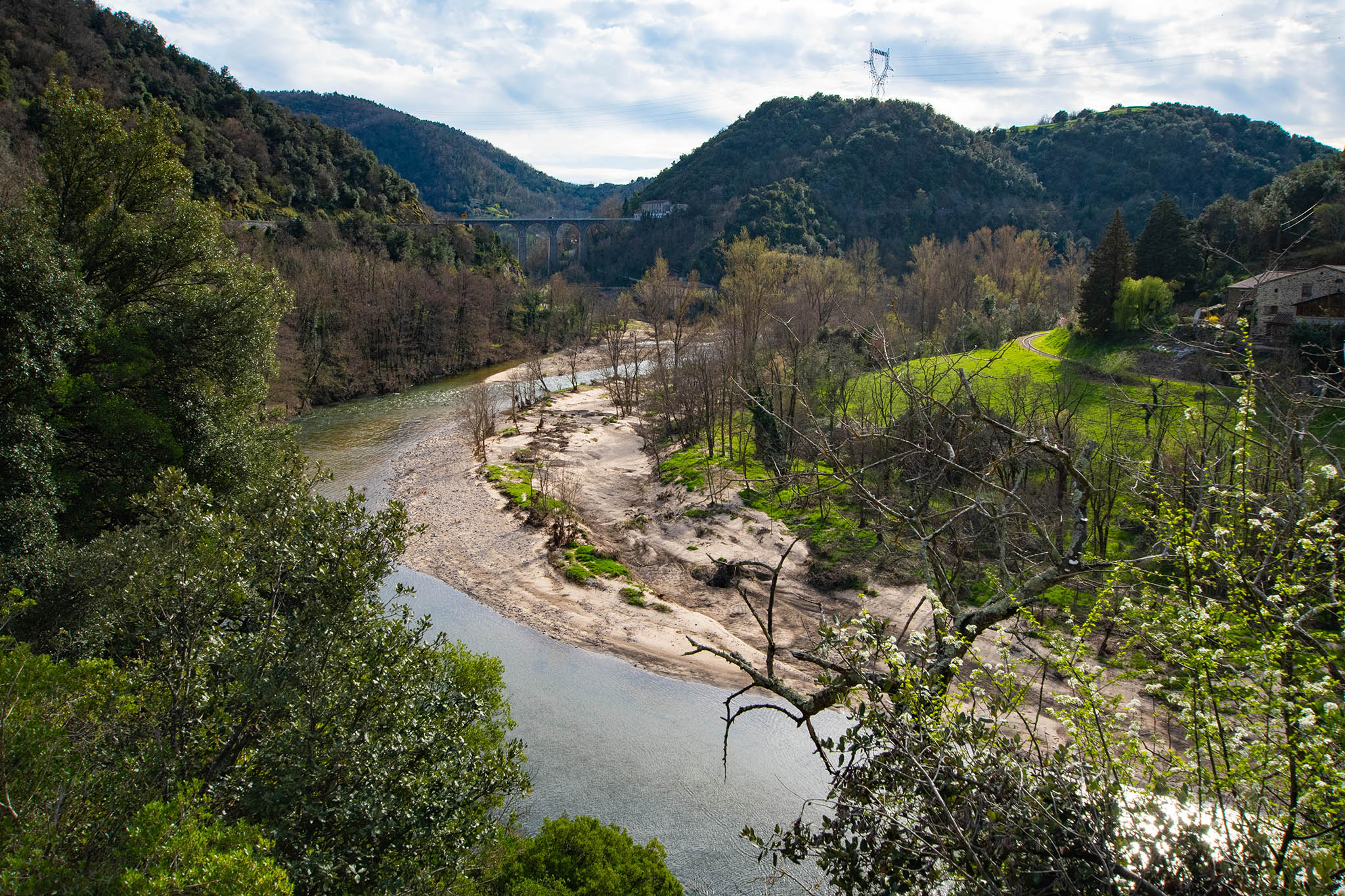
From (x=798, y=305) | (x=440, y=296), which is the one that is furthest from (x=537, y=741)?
(x=440, y=296)

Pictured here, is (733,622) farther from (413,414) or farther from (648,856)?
(413,414)

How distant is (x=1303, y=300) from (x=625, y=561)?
23558mm

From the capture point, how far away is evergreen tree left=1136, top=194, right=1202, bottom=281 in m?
37.0

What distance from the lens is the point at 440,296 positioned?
54562 mm

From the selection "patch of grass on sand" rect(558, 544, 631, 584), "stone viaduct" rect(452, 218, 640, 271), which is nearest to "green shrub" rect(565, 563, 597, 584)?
"patch of grass on sand" rect(558, 544, 631, 584)

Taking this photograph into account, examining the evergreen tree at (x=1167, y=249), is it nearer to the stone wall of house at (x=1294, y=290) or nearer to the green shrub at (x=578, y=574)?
the stone wall of house at (x=1294, y=290)

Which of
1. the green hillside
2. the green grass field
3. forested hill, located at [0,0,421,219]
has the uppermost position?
forested hill, located at [0,0,421,219]

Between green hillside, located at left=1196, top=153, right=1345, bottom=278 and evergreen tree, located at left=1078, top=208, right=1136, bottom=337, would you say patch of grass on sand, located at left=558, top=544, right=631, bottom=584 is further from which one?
evergreen tree, located at left=1078, top=208, right=1136, bottom=337

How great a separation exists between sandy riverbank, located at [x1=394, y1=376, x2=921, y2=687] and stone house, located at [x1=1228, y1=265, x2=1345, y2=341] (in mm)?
13880

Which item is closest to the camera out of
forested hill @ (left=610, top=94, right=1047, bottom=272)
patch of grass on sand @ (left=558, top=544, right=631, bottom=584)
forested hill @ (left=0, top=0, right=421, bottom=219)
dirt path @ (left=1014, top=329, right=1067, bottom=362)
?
patch of grass on sand @ (left=558, top=544, right=631, bottom=584)

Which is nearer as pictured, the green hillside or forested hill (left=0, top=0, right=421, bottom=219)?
the green hillside

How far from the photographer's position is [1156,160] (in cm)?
9150

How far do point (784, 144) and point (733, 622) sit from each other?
102 meters

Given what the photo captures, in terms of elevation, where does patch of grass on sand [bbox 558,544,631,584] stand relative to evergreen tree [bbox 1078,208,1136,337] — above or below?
below
